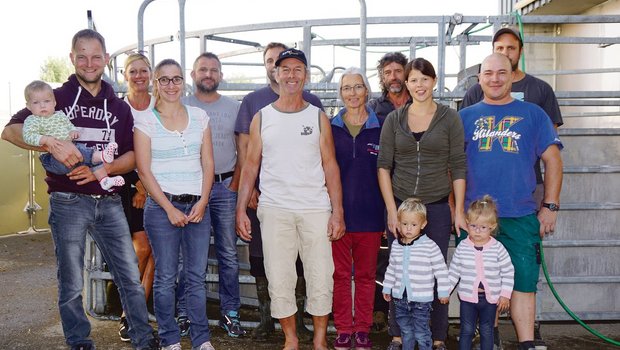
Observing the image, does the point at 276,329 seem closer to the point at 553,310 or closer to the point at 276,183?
the point at 276,183

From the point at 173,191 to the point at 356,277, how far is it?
1.39 metres

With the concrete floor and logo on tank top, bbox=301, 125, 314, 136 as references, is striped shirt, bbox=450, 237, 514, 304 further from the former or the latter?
logo on tank top, bbox=301, 125, 314, 136

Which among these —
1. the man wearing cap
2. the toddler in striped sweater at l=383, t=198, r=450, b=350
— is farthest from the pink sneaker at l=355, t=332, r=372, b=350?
the toddler in striped sweater at l=383, t=198, r=450, b=350

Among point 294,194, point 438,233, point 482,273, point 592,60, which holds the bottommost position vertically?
point 482,273

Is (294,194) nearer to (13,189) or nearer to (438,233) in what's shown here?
(438,233)

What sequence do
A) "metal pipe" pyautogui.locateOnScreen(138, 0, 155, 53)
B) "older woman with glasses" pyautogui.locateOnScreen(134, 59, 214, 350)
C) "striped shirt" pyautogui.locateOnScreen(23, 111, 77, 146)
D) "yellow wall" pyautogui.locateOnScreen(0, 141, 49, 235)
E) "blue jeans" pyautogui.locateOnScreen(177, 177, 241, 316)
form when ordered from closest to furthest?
"striped shirt" pyautogui.locateOnScreen(23, 111, 77, 146) < "older woman with glasses" pyautogui.locateOnScreen(134, 59, 214, 350) < "blue jeans" pyautogui.locateOnScreen(177, 177, 241, 316) < "metal pipe" pyautogui.locateOnScreen(138, 0, 155, 53) < "yellow wall" pyautogui.locateOnScreen(0, 141, 49, 235)

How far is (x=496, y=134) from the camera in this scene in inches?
149

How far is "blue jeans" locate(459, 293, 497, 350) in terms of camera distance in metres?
3.72

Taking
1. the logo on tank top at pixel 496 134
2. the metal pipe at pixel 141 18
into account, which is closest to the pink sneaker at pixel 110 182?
the metal pipe at pixel 141 18

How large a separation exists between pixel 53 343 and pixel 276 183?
2.24 metres

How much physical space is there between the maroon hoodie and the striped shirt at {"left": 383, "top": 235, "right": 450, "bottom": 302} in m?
1.97

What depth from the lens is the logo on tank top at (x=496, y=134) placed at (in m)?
3.75

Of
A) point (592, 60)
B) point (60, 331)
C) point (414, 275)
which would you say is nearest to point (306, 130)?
point (414, 275)

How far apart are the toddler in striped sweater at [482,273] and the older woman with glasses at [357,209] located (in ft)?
1.98
